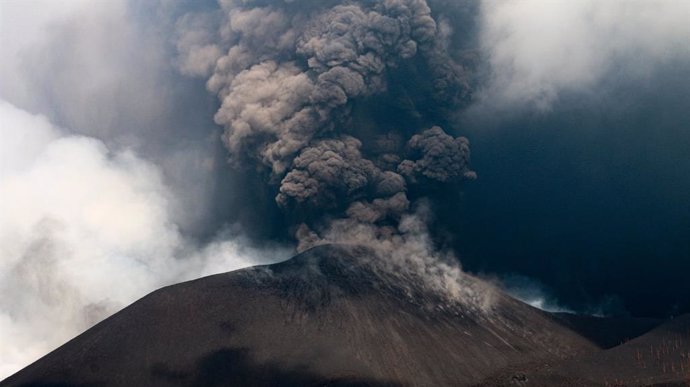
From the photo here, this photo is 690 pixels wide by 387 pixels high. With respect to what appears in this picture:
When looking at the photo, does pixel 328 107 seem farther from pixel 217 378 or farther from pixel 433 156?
pixel 217 378

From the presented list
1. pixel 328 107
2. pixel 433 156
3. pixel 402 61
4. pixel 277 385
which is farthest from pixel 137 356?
pixel 402 61

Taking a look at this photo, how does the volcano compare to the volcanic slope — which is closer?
the volcanic slope

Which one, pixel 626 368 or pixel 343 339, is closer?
pixel 626 368

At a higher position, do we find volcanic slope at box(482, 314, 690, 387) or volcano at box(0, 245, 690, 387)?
volcano at box(0, 245, 690, 387)

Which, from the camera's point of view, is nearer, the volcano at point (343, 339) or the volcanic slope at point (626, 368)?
the volcanic slope at point (626, 368)

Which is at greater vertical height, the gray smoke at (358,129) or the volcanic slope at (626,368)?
the gray smoke at (358,129)

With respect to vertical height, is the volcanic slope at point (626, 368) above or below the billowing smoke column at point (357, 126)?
below

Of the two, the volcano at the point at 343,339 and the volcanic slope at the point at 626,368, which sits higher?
the volcano at the point at 343,339

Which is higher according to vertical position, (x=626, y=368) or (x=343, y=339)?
(x=343, y=339)
